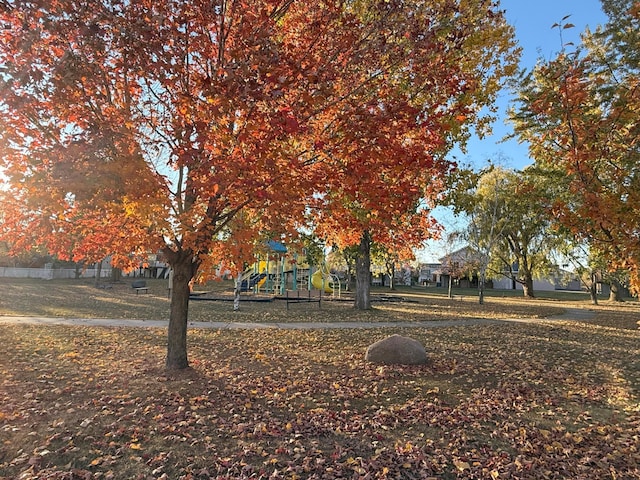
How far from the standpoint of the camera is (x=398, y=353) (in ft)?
26.1

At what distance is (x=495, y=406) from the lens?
18.7ft

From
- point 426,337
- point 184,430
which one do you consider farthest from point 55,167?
point 426,337

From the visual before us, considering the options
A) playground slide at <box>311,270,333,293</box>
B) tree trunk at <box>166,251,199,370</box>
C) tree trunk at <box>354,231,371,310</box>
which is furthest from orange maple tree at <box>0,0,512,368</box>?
playground slide at <box>311,270,333,293</box>

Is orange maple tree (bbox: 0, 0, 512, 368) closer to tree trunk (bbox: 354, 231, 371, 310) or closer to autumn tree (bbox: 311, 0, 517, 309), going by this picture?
autumn tree (bbox: 311, 0, 517, 309)

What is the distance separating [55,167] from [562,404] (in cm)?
730

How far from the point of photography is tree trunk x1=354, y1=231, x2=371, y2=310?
19809 mm

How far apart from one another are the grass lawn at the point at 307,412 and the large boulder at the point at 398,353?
0.29m

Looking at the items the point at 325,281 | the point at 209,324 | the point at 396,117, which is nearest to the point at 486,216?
the point at 325,281

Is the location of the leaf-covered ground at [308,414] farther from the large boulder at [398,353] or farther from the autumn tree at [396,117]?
the autumn tree at [396,117]

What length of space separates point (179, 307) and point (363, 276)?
14.1 m

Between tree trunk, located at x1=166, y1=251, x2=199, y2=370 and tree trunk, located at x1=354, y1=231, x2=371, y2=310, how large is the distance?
12827 millimetres

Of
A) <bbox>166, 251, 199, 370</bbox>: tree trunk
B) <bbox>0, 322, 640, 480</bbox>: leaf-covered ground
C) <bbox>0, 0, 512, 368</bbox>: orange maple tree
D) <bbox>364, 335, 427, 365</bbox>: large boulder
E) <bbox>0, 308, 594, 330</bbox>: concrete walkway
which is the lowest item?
<bbox>0, 322, 640, 480</bbox>: leaf-covered ground

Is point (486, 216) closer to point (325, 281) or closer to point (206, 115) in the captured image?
point (325, 281)

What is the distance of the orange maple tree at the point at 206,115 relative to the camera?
5098mm
